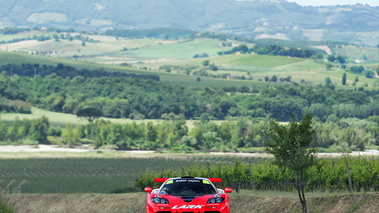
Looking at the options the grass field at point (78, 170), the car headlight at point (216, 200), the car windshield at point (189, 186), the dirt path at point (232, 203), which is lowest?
the grass field at point (78, 170)

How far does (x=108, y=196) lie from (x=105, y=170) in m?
83.1

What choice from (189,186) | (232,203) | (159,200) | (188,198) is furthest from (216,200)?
(232,203)

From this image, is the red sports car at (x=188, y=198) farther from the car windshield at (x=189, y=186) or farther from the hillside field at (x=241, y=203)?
the hillside field at (x=241, y=203)

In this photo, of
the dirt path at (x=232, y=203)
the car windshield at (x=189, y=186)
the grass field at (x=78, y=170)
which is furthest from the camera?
the grass field at (x=78, y=170)

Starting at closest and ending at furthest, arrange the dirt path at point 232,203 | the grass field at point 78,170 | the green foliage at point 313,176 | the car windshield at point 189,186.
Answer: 1. the car windshield at point 189,186
2. the dirt path at point 232,203
3. the green foliage at point 313,176
4. the grass field at point 78,170

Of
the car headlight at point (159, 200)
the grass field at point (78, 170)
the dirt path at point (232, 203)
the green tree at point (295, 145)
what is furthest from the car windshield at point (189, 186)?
the grass field at point (78, 170)

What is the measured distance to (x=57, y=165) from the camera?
14888cm

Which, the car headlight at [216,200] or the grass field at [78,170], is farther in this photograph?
the grass field at [78,170]

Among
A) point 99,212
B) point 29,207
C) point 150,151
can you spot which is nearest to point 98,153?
point 150,151

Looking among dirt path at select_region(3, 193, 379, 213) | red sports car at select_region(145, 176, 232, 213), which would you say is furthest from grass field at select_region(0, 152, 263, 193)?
red sports car at select_region(145, 176, 232, 213)

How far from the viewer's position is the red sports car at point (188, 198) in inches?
1056

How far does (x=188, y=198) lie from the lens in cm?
2711

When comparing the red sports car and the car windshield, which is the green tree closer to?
the red sports car

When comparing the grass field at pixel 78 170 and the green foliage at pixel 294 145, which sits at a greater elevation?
the green foliage at pixel 294 145
